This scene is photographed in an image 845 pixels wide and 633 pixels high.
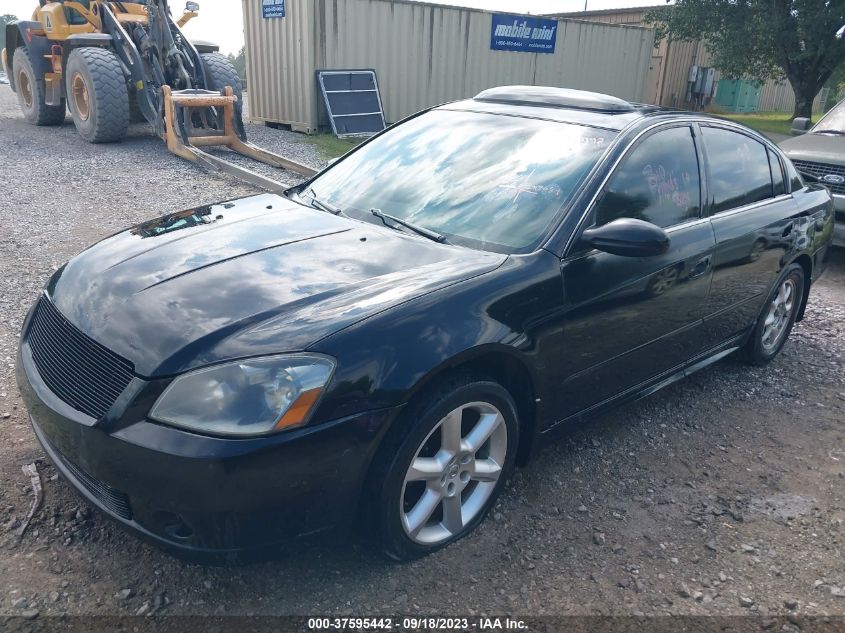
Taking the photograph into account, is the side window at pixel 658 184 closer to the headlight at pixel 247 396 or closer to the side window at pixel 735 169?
the side window at pixel 735 169

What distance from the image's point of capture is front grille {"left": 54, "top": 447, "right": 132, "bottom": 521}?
223 centimetres

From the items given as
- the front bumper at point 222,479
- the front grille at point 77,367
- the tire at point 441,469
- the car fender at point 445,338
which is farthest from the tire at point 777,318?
the front grille at point 77,367

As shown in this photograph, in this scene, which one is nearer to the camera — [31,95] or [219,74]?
[219,74]

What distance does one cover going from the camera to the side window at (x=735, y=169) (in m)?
3.76

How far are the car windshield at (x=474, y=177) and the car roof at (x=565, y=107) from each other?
3.1 inches

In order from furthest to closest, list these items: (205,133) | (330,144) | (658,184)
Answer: (330,144)
(205,133)
(658,184)

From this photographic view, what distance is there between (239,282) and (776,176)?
3406 millimetres

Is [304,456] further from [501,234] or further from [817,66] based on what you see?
[817,66]

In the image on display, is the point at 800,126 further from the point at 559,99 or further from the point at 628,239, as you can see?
the point at 628,239

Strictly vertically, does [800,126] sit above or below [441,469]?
above

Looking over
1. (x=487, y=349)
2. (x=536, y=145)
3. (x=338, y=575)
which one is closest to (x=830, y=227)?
(x=536, y=145)

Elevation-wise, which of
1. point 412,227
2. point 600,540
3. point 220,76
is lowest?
point 600,540

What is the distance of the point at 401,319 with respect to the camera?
2.35 m

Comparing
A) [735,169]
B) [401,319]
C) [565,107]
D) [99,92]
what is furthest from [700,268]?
[99,92]
